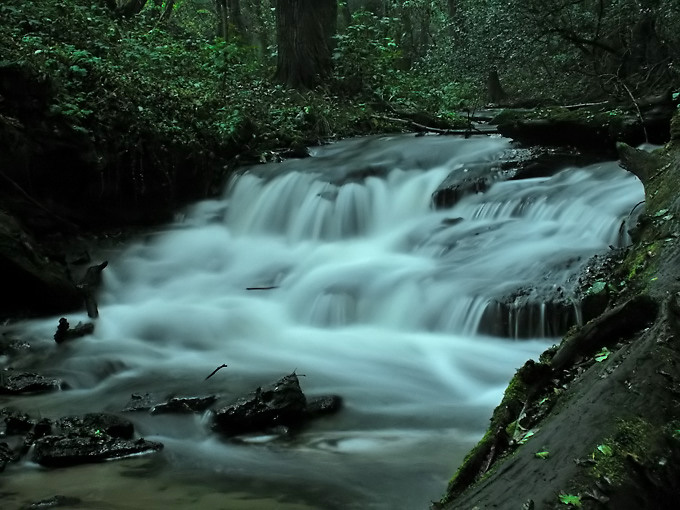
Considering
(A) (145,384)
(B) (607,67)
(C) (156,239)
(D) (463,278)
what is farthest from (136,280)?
(B) (607,67)

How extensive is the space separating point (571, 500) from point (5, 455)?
132 inches

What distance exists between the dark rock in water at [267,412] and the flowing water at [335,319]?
0.13 meters

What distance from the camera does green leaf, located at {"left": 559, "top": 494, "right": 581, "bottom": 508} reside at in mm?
1756

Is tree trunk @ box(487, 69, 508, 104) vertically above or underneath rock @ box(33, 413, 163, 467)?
above

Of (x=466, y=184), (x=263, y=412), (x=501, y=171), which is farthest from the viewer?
(x=501, y=171)

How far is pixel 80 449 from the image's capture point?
152 inches

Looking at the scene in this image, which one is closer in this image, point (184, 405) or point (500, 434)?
point (500, 434)

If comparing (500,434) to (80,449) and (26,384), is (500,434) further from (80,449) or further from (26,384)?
(26,384)

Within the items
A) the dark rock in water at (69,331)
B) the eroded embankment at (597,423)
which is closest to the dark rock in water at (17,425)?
the dark rock in water at (69,331)

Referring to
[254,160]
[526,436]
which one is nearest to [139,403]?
[526,436]

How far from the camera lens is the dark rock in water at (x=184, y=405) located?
4.73m

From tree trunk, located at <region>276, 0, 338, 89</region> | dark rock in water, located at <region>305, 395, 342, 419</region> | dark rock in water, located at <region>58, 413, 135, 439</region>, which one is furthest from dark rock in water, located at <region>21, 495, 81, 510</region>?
tree trunk, located at <region>276, 0, 338, 89</region>

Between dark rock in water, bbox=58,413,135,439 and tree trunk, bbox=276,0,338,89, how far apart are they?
10.7 meters

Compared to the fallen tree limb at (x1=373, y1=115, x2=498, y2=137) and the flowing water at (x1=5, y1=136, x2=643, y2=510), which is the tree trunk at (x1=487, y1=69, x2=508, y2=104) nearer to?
the fallen tree limb at (x1=373, y1=115, x2=498, y2=137)
